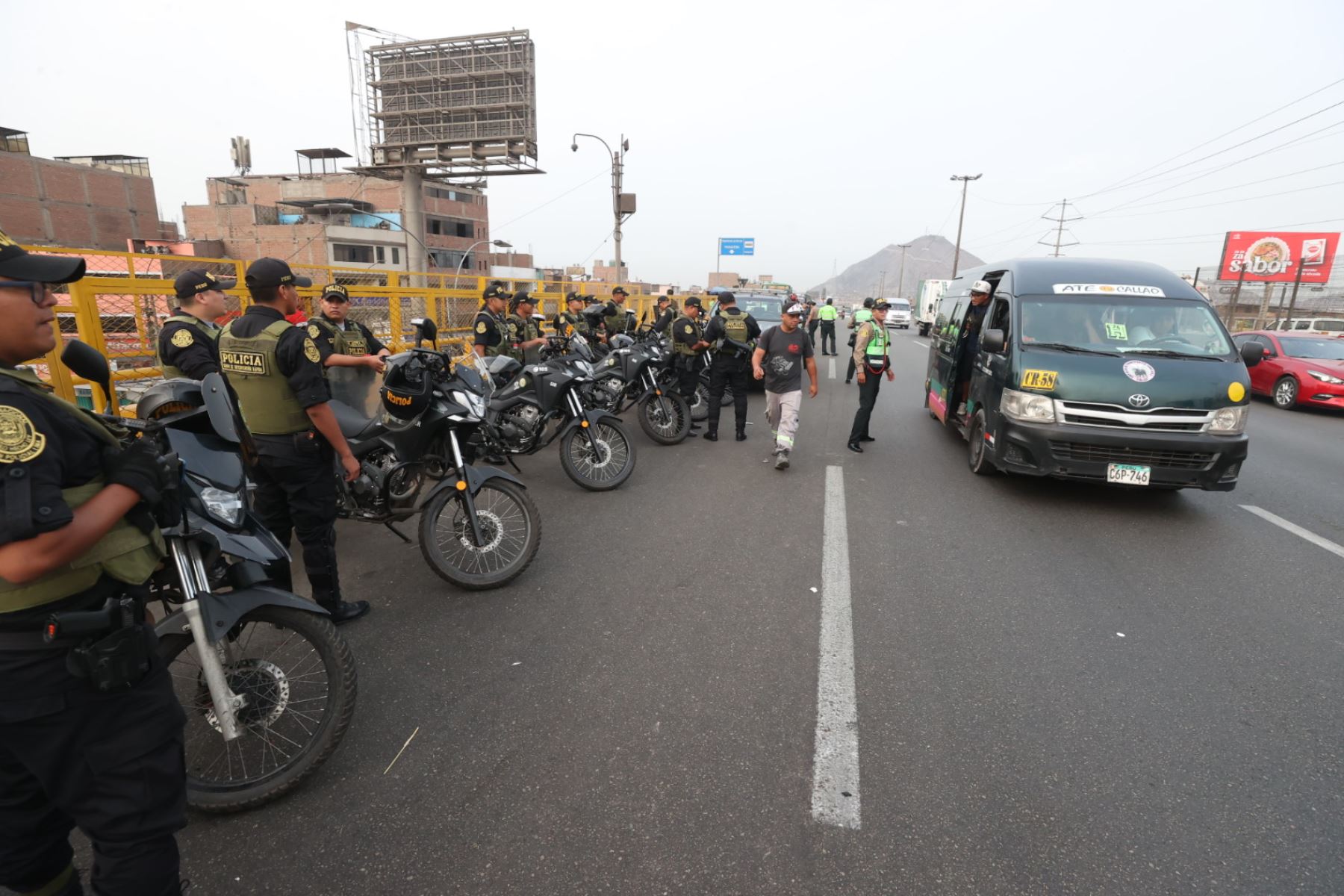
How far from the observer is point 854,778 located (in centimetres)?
255

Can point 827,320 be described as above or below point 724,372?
above

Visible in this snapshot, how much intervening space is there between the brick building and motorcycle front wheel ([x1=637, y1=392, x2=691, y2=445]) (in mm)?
48864

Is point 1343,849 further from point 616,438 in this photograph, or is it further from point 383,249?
point 383,249

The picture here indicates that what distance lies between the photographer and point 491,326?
7.59 metres

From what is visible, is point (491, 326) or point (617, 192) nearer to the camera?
point (491, 326)

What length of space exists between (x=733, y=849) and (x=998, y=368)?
5.39m

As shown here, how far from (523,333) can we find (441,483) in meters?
4.57

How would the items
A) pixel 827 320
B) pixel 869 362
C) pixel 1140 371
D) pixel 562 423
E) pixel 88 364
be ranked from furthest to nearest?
pixel 827 320, pixel 869 362, pixel 562 423, pixel 1140 371, pixel 88 364

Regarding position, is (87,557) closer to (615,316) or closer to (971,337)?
(971,337)

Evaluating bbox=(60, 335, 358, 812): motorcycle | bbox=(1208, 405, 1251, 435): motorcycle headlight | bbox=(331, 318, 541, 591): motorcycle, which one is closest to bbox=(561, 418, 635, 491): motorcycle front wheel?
bbox=(331, 318, 541, 591): motorcycle

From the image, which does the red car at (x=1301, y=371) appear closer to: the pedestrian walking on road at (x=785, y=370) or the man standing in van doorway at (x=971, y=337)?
the man standing in van doorway at (x=971, y=337)

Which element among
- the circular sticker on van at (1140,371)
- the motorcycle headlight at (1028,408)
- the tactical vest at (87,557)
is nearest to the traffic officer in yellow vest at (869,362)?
the motorcycle headlight at (1028,408)

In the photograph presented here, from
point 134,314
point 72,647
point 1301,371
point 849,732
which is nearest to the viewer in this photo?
point 72,647


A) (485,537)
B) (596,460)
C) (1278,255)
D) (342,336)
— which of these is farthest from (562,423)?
(1278,255)
